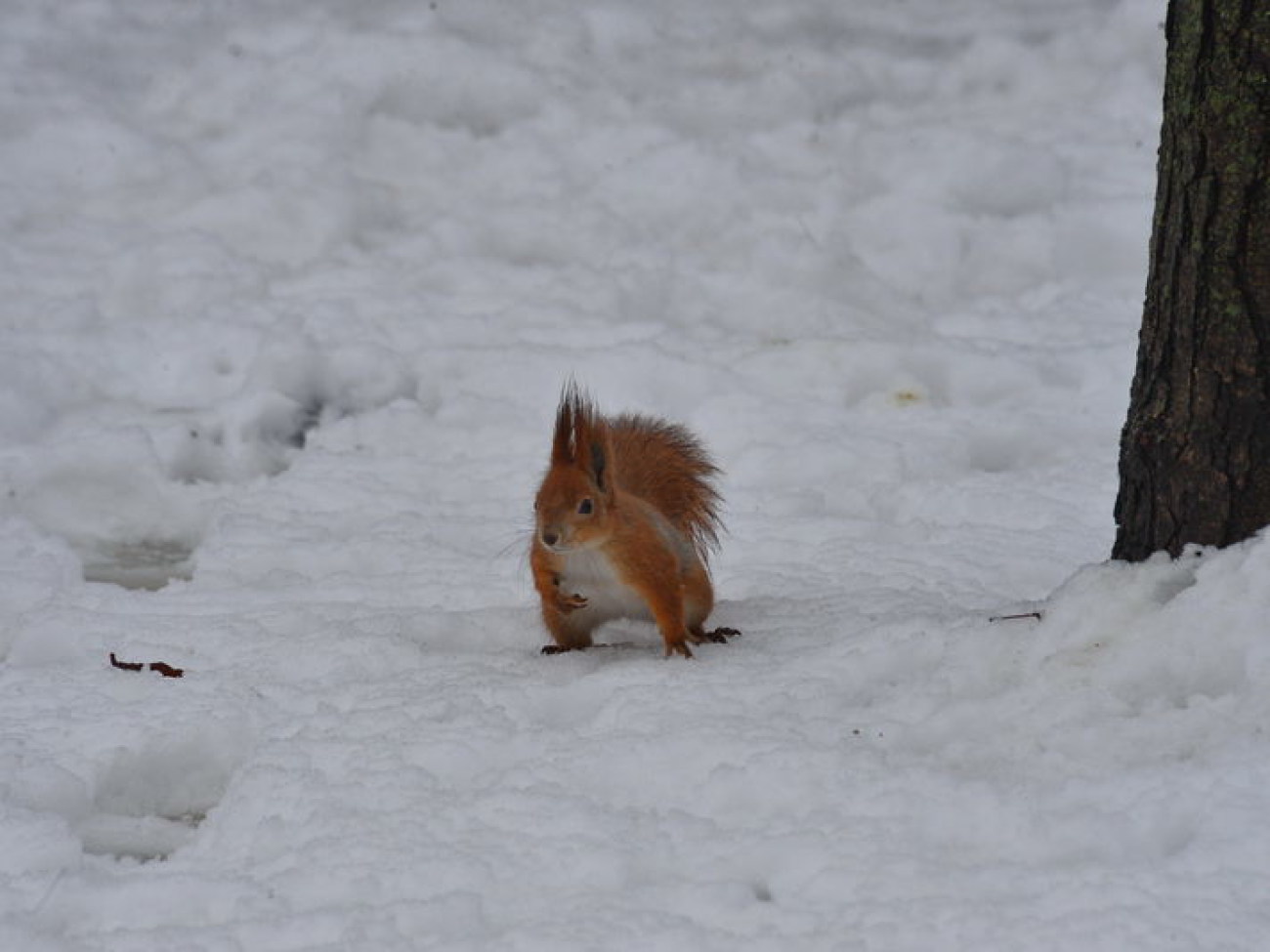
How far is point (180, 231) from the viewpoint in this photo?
570 centimetres

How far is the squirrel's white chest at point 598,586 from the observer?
299 cm

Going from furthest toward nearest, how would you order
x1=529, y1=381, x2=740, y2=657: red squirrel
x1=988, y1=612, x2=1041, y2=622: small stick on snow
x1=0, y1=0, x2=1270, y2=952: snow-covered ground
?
x1=529, y1=381, x2=740, y2=657: red squirrel, x1=988, y1=612, x2=1041, y2=622: small stick on snow, x1=0, y1=0, x2=1270, y2=952: snow-covered ground

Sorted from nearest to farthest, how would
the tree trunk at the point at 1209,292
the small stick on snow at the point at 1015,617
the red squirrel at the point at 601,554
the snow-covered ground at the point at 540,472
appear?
1. the snow-covered ground at the point at 540,472
2. the tree trunk at the point at 1209,292
3. the small stick on snow at the point at 1015,617
4. the red squirrel at the point at 601,554

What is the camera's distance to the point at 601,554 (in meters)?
2.97

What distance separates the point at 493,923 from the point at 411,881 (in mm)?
160

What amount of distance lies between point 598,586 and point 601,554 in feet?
0.28

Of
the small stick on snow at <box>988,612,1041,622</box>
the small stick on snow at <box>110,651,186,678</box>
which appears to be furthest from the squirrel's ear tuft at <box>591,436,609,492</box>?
the small stick on snow at <box>110,651,186,678</box>

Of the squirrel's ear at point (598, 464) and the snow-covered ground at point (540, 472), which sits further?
the squirrel's ear at point (598, 464)

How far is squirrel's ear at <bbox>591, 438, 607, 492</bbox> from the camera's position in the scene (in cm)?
293

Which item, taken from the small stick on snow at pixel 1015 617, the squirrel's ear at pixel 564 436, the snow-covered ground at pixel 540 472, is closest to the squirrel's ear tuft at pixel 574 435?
the squirrel's ear at pixel 564 436

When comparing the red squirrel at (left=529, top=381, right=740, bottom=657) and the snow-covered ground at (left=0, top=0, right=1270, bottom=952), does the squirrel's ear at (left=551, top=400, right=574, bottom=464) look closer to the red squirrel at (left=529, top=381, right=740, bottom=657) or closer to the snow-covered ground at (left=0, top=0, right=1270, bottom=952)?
the red squirrel at (left=529, top=381, right=740, bottom=657)

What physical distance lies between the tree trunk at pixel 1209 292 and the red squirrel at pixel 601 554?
2.97 ft

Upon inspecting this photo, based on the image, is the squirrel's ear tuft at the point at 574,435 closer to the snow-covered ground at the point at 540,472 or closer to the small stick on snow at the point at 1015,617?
the snow-covered ground at the point at 540,472

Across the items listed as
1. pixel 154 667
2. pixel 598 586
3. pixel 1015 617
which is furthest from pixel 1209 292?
pixel 154 667
